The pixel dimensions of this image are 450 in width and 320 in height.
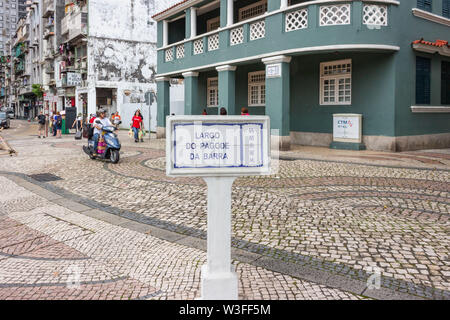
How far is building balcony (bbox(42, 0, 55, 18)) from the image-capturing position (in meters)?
50.1

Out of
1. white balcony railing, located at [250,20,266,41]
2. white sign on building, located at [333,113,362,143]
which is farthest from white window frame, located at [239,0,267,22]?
white sign on building, located at [333,113,362,143]

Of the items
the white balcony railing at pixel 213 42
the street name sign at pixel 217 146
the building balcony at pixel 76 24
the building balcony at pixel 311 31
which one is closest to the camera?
the street name sign at pixel 217 146

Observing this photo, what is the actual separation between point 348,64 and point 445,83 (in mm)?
4530

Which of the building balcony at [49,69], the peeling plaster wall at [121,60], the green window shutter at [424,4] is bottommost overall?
the green window shutter at [424,4]

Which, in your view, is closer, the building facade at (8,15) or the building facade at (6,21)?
the building facade at (6,21)

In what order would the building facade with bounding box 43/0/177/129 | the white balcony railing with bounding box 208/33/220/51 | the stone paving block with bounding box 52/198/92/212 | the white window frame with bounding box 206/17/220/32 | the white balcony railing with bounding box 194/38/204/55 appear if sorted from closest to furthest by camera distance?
the stone paving block with bounding box 52/198/92/212, the white balcony railing with bounding box 208/33/220/51, the white balcony railing with bounding box 194/38/204/55, the white window frame with bounding box 206/17/220/32, the building facade with bounding box 43/0/177/129

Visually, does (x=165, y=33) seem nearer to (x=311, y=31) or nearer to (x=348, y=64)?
(x=311, y=31)

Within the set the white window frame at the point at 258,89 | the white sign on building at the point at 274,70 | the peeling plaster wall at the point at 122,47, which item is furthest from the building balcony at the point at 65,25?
the white sign on building at the point at 274,70

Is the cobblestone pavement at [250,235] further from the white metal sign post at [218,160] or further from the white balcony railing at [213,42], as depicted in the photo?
the white balcony railing at [213,42]

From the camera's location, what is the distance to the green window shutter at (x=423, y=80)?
15.0 m

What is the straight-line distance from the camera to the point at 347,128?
15.2m

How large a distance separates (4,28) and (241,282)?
126794 mm

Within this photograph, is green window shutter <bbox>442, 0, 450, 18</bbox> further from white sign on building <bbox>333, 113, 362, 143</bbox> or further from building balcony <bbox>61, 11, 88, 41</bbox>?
building balcony <bbox>61, 11, 88, 41</bbox>

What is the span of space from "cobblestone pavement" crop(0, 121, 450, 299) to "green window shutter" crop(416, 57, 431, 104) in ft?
21.1
